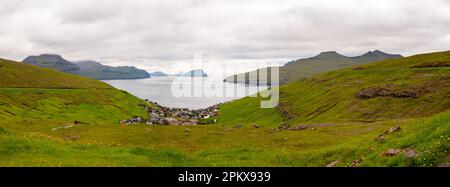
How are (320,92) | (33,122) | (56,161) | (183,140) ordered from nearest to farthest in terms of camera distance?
(56,161) → (183,140) → (33,122) → (320,92)

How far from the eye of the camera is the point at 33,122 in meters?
122

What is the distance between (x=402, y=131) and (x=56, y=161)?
28.4 metres

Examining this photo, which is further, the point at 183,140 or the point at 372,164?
the point at 183,140

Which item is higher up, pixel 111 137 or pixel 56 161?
pixel 56 161

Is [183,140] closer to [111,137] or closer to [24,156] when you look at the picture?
[111,137]

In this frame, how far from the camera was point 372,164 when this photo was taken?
26.3 meters

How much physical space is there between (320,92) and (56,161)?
15524 cm

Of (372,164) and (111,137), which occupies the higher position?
(372,164)
